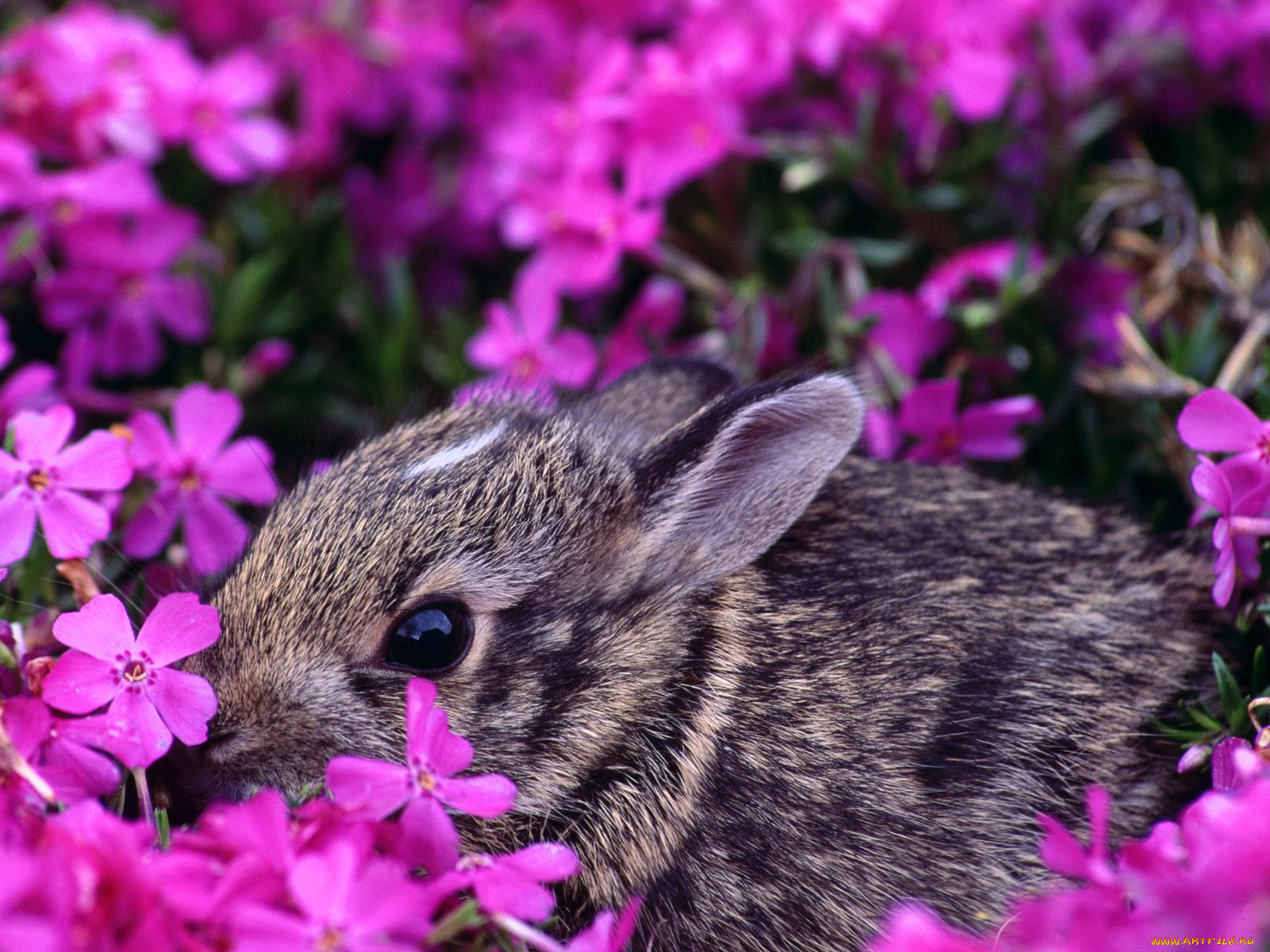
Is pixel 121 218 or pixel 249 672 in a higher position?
pixel 121 218

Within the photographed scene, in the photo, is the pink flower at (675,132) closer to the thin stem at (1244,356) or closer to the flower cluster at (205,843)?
the thin stem at (1244,356)

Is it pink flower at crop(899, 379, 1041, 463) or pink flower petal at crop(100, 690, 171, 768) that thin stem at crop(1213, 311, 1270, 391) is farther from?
pink flower petal at crop(100, 690, 171, 768)

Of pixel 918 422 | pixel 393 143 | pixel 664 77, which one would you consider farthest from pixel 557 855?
pixel 393 143

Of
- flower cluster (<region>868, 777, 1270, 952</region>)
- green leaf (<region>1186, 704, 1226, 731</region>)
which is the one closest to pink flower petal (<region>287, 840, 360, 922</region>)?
flower cluster (<region>868, 777, 1270, 952</region>)

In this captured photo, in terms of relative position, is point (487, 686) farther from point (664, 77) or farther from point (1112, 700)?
point (664, 77)

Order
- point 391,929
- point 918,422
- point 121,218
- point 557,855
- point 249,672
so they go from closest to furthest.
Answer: point 391,929, point 557,855, point 249,672, point 918,422, point 121,218

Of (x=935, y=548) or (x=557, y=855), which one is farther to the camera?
(x=935, y=548)
